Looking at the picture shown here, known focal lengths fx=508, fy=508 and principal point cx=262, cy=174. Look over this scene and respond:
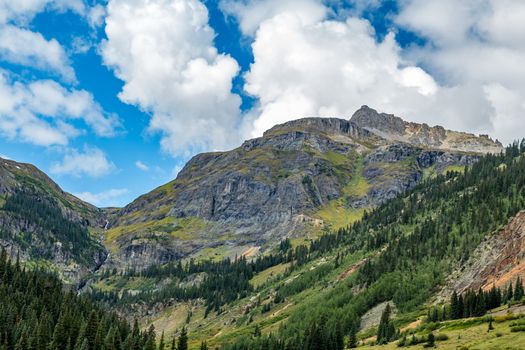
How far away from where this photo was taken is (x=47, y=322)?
13962 cm

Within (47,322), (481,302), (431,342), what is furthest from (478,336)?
(47,322)

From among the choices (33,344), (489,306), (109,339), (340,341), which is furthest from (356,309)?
(33,344)

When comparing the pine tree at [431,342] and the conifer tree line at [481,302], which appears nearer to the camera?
the pine tree at [431,342]

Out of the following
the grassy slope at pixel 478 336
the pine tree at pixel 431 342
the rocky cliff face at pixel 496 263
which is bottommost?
the pine tree at pixel 431 342

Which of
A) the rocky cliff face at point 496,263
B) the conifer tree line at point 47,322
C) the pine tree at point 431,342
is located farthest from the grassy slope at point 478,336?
the conifer tree line at point 47,322

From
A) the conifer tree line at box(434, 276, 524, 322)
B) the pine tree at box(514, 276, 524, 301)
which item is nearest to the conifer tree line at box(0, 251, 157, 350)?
the conifer tree line at box(434, 276, 524, 322)

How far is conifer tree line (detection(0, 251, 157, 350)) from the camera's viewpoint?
127 meters

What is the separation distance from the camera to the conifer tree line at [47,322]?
127 meters

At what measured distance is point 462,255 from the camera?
647 ft

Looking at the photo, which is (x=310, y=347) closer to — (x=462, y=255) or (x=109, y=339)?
(x=109, y=339)

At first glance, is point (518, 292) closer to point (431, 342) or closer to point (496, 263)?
point (496, 263)

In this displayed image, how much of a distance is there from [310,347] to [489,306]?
46.8m

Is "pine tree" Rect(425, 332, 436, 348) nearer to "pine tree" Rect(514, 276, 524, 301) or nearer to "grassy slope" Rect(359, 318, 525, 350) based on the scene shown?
"grassy slope" Rect(359, 318, 525, 350)

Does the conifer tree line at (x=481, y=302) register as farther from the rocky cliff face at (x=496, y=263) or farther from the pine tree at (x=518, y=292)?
the rocky cliff face at (x=496, y=263)
